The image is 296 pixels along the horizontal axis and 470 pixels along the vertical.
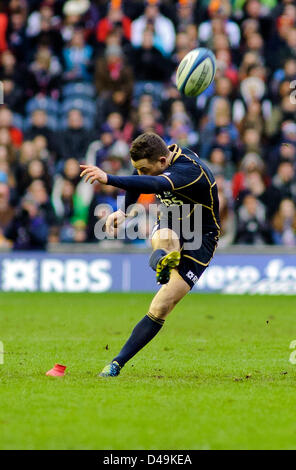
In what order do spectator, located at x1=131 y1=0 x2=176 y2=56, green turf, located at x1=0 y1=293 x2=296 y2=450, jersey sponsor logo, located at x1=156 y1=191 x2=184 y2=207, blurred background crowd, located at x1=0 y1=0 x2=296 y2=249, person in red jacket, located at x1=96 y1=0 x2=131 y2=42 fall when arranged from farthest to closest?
person in red jacket, located at x1=96 y1=0 x2=131 y2=42, spectator, located at x1=131 y1=0 x2=176 y2=56, blurred background crowd, located at x1=0 y1=0 x2=296 y2=249, jersey sponsor logo, located at x1=156 y1=191 x2=184 y2=207, green turf, located at x1=0 y1=293 x2=296 y2=450

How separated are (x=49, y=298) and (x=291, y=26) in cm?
837

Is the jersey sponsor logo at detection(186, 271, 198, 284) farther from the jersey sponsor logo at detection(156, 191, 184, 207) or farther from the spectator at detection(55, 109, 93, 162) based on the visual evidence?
the spectator at detection(55, 109, 93, 162)

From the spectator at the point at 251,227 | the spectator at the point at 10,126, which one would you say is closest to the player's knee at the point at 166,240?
the spectator at the point at 251,227

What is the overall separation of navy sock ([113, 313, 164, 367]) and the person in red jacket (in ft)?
40.5

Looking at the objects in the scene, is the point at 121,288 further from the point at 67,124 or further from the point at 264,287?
the point at 67,124

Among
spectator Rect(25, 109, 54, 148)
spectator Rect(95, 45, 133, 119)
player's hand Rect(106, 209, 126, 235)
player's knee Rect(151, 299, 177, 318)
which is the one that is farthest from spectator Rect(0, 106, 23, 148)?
player's knee Rect(151, 299, 177, 318)

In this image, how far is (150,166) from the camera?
7621mm

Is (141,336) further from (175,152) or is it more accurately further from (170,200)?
(175,152)

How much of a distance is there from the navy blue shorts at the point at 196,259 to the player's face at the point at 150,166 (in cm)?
61

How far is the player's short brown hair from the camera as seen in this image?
7.51 metres

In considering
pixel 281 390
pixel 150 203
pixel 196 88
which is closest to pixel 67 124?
pixel 150 203

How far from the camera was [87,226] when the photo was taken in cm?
1655

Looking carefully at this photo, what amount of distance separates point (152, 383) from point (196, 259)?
1206 mm

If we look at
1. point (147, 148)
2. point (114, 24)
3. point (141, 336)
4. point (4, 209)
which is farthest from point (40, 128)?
point (141, 336)
